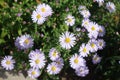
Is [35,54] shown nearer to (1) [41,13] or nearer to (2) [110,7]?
(1) [41,13]

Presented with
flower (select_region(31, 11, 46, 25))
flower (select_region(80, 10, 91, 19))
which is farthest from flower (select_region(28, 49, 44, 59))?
flower (select_region(80, 10, 91, 19))

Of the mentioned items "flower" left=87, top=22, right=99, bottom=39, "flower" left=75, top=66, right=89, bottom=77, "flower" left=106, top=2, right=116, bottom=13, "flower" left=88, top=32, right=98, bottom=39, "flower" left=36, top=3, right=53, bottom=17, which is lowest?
"flower" left=75, top=66, right=89, bottom=77

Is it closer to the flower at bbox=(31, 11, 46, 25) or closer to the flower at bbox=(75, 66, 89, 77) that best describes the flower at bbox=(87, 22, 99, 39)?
the flower at bbox=(75, 66, 89, 77)

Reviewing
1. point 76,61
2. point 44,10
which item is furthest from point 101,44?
point 44,10

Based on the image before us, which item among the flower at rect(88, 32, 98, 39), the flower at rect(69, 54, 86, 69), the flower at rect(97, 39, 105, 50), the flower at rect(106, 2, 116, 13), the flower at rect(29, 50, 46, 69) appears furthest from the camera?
the flower at rect(106, 2, 116, 13)

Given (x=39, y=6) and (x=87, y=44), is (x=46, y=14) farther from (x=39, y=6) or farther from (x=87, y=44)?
(x=87, y=44)
